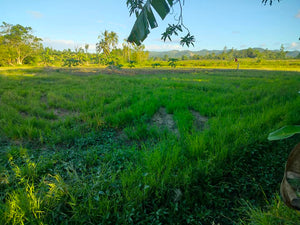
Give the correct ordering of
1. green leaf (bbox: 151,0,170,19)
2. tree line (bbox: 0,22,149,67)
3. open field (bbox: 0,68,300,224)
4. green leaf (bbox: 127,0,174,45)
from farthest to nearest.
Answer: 1. tree line (bbox: 0,22,149,67)
2. green leaf (bbox: 127,0,174,45)
3. green leaf (bbox: 151,0,170,19)
4. open field (bbox: 0,68,300,224)

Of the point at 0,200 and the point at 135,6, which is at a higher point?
the point at 135,6

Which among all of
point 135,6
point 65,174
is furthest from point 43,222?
point 135,6

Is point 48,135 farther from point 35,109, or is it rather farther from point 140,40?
point 140,40

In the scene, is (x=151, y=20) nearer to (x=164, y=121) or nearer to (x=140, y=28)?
(x=140, y=28)

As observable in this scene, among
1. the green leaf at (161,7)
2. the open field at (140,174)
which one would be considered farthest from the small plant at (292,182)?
the green leaf at (161,7)

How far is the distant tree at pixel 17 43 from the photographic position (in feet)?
117

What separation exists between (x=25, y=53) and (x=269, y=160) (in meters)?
51.6

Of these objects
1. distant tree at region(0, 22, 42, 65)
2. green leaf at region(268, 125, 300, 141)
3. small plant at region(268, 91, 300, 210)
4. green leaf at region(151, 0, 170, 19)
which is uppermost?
distant tree at region(0, 22, 42, 65)

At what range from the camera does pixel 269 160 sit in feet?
7.07

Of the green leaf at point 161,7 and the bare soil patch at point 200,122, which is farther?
the bare soil patch at point 200,122

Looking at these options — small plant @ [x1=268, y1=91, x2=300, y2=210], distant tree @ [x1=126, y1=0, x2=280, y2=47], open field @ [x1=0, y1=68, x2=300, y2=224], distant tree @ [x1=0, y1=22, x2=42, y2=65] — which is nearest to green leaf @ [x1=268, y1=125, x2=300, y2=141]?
small plant @ [x1=268, y1=91, x2=300, y2=210]

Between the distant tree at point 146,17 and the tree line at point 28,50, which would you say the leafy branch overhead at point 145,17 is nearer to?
the distant tree at point 146,17

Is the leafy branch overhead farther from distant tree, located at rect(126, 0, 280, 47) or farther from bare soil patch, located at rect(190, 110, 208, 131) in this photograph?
bare soil patch, located at rect(190, 110, 208, 131)

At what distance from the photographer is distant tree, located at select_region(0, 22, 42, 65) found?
117ft
